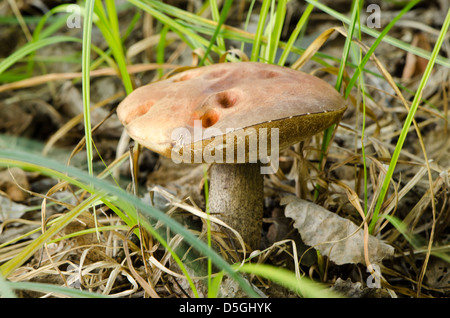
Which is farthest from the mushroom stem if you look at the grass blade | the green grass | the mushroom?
the grass blade

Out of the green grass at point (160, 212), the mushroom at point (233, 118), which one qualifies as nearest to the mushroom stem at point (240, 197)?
the mushroom at point (233, 118)

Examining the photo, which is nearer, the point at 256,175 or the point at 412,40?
the point at 256,175

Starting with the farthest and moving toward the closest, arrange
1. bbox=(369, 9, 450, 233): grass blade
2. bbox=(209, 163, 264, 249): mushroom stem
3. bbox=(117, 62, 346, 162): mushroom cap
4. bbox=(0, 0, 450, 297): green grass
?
bbox=(209, 163, 264, 249): mushroom stem, bbox=(369, 9, 450, 233): grass blade, bbox=(117, 62, 346, 162): mushroom cap, bbox=(0, 0, 450, 297): green grass

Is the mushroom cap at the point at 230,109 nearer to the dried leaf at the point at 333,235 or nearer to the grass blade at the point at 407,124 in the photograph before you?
the grass blade at the point at 407,124

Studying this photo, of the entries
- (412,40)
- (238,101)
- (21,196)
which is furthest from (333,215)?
(412,40)

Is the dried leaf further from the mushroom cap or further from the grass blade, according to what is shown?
the mushroom cap

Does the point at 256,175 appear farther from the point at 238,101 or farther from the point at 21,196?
the point at 21,196
